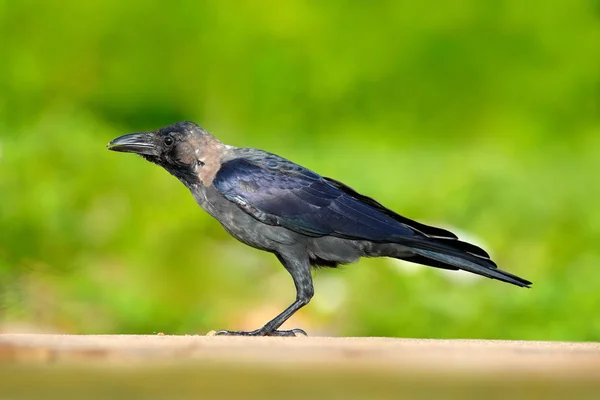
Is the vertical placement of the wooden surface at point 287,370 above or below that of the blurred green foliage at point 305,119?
below

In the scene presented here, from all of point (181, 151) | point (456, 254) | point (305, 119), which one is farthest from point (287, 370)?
point (305, 119)

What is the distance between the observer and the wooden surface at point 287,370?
118cm

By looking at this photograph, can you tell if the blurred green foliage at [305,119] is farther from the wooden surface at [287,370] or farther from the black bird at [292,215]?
the wooden surface at [287,370]

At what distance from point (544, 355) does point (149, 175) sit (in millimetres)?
3595

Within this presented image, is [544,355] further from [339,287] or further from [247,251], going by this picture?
[247,251]

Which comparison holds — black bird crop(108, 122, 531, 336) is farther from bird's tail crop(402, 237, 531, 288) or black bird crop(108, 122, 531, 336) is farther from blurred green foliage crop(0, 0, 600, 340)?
blurred green foliage crop(0, 0, 600, 340)

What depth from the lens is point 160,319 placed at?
11.9 ft

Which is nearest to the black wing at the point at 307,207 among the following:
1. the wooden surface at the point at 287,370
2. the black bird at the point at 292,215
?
the black bird at the point at 292,215

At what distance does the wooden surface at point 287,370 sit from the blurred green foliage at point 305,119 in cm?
262

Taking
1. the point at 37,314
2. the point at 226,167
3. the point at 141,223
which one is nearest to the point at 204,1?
the point at 141,223

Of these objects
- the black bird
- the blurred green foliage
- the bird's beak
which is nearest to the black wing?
the black bird

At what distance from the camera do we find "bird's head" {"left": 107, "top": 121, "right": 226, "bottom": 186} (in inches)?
89.0

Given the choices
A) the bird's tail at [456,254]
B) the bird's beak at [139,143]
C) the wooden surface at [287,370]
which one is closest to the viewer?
the wooden surface at [287,370]

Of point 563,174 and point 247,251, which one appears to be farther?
point 563,174
